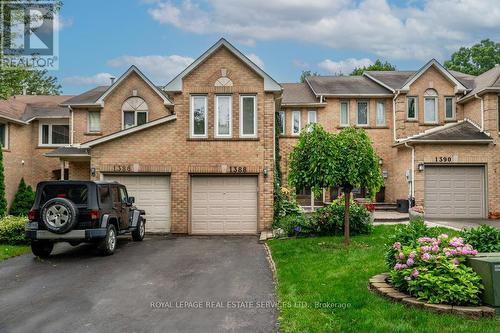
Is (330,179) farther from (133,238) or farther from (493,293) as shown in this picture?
(133,238)

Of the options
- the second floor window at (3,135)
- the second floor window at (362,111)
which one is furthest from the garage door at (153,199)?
the second floor window at (362,111)

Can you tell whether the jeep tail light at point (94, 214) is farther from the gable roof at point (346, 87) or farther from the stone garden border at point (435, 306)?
the gable roof at point (346, 87)

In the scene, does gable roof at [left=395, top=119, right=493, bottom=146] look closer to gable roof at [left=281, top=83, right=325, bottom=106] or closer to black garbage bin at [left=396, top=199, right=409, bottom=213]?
black garbage bin at [left=396, top=199, right=409, bottom=213]

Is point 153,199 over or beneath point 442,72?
beneath

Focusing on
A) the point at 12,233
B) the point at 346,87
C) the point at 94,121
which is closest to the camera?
the point at 12,233

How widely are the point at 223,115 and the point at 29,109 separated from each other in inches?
606

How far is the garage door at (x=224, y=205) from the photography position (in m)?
16.2

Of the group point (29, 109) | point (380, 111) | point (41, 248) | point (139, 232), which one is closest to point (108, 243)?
point (41, 248)

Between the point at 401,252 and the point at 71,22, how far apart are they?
51.1ft

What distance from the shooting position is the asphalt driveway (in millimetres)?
6270

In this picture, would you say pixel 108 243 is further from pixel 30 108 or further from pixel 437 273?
pixel 30 108

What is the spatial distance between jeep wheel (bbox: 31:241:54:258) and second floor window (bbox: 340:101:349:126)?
1776 cm

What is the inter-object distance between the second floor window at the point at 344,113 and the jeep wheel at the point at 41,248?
58.3ft

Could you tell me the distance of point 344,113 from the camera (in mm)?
24875
